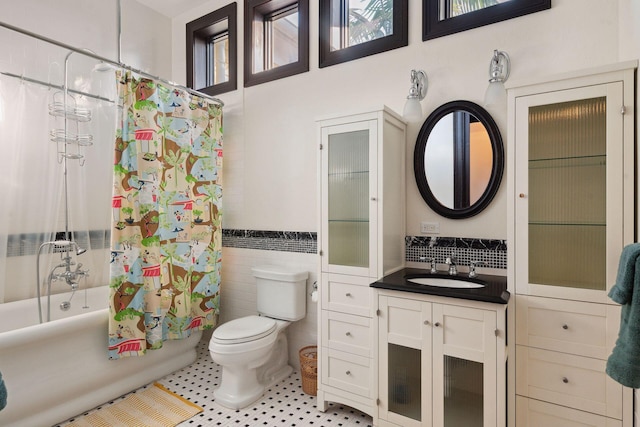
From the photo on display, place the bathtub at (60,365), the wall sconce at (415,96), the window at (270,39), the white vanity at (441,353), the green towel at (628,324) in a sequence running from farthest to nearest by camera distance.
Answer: the window at (270,39) → the wall sconce at (415,96) → the bathtub at (60,365) → the white vanity at (441,353) → the green towel at (628,324)

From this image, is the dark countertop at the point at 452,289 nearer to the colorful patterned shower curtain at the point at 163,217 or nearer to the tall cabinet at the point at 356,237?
the tall cabinet at the point at 356,237

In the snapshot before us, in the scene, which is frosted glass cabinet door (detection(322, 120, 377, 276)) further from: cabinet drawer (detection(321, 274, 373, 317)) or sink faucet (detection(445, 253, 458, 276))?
sink faucet (detection(445, 253, 458, 276))

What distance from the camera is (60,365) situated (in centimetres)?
211

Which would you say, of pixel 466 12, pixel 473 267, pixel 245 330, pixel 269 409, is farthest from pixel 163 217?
pixel 466 12

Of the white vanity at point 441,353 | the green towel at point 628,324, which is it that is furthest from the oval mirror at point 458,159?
the green towel at point 628,324

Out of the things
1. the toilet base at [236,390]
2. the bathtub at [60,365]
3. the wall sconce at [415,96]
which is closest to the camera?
the bathtub at [60,365]

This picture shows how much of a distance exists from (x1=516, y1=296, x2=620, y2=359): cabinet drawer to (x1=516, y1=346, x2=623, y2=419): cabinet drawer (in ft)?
0.13

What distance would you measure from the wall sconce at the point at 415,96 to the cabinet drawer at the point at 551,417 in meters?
1.68

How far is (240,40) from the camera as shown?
3.30m

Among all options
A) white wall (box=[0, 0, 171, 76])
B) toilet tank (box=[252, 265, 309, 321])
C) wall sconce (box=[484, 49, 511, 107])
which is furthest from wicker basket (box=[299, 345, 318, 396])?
white wall (box=[0, 0, 171, 76])

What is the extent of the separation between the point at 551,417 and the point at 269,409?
164 cm

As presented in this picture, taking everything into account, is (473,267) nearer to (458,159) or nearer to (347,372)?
(458,159)

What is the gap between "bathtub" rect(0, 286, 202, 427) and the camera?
1.93 metres

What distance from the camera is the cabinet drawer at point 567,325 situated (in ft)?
5.23
